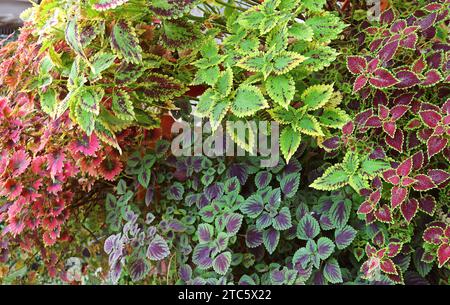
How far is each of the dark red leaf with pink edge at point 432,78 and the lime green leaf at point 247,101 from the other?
0.26 m

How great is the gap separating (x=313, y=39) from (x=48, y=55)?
47 centimetres

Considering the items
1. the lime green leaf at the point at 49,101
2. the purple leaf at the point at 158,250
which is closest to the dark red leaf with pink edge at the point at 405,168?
the purple leaf at the point at 158,250

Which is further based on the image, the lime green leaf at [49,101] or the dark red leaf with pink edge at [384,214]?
the lime green leaf at [49,101]

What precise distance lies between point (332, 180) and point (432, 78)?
0.74ft

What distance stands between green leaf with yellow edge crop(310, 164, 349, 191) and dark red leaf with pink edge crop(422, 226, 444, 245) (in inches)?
5.8

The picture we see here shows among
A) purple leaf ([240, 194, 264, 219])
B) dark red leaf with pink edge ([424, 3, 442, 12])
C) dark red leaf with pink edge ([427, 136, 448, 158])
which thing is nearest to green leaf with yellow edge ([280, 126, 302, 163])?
purple leaf ([240, 194, 264, 219])

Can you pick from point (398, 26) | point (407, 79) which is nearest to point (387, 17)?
point (398, 26)

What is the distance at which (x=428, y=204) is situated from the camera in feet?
2.87

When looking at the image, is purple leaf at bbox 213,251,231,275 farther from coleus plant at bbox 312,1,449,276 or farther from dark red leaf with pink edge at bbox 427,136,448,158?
dark red leaf with pink edge at bbox 427,136,448,158

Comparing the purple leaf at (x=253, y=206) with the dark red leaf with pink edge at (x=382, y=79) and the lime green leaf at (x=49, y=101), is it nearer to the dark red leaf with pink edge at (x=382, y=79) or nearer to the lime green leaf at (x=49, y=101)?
the dark red leaf with pink edge at (x=382, y=79)

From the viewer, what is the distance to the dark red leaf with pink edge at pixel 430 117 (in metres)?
0.86

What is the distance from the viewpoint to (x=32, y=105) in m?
1.10

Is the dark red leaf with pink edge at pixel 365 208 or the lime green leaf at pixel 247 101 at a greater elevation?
the lime green leaf at pixel 247 101
